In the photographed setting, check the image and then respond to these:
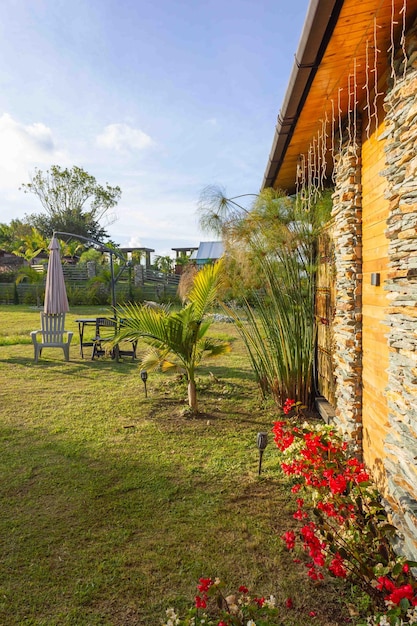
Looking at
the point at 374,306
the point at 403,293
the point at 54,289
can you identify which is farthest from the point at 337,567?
the point at 54,289

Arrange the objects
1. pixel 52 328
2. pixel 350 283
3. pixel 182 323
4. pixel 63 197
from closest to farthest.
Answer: pixel 350 283 < pixel 182 323 < pixel 52 328 < pixel 63 197

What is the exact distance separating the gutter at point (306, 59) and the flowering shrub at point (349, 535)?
2233 millimetres

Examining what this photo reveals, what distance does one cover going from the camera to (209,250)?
25.5m

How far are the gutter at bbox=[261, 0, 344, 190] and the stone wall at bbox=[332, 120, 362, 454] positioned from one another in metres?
0.58

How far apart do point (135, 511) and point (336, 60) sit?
3075 millimetres

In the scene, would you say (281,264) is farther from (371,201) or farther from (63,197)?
(63,197)

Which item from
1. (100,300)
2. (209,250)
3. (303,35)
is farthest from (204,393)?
(209,250)

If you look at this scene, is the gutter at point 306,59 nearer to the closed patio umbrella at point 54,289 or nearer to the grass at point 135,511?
the grass at point 135,511

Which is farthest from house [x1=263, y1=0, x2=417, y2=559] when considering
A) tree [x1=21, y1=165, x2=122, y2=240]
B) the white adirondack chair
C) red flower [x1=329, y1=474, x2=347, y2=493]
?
tree [x1=21, y1=165, x2=122, y2=240]

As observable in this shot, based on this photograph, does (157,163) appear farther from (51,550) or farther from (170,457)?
(51,550)

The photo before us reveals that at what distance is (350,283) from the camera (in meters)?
3.17

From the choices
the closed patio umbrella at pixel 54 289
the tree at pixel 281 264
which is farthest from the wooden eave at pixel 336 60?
the closed patio umbrella at pixel 54 289

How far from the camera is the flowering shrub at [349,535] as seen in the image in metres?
1.50

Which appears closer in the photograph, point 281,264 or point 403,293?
point 403,293
